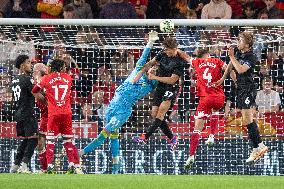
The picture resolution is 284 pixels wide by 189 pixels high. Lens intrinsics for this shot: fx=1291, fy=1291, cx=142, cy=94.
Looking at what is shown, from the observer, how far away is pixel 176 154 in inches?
817

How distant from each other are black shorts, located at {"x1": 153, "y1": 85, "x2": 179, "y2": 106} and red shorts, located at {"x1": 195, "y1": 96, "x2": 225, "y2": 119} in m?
0.61

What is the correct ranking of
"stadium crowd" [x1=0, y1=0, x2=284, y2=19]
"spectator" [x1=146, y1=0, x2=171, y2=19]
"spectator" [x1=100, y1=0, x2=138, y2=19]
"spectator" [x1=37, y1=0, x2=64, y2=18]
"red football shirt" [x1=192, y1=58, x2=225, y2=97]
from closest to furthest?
"red football shirt" [x1=192, y1=58, x2=225, y2=97], "stadium crowd" [x1=0, y1=0, x2=284, y2=19], "spectator" [x1=37, y1=0, x2=64, y2=18], "spectator" [x1=100, y1=0, x2=138, y2=19], "spectator" [x1=146, y1=0, x2=171, y2=19]

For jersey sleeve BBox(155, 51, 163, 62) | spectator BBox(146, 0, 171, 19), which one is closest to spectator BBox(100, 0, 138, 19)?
spectator BBox(146, 0, 171, 19)

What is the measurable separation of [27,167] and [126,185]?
4493mm

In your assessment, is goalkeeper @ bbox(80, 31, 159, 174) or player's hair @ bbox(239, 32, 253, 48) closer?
player's hair @ bbox(239, 32, 253, 48)

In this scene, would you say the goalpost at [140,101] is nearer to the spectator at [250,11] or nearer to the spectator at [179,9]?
the spectator at [250,11]

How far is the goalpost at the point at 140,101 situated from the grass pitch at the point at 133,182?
10.2 feet

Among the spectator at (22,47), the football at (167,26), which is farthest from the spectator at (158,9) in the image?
the football at (167,26)

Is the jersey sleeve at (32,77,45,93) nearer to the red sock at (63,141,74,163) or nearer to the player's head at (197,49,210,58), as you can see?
the red sock at (63,141,74,163)

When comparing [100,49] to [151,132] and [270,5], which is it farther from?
[270,5]

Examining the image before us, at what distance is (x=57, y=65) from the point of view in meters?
18.9

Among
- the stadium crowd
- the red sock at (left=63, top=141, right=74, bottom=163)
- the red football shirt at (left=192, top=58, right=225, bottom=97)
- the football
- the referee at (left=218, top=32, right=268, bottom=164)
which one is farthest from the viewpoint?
the stadium crowd

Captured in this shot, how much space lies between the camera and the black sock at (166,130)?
20.5 metres

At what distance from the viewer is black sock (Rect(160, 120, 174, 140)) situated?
Answer: 2047 centimetres
